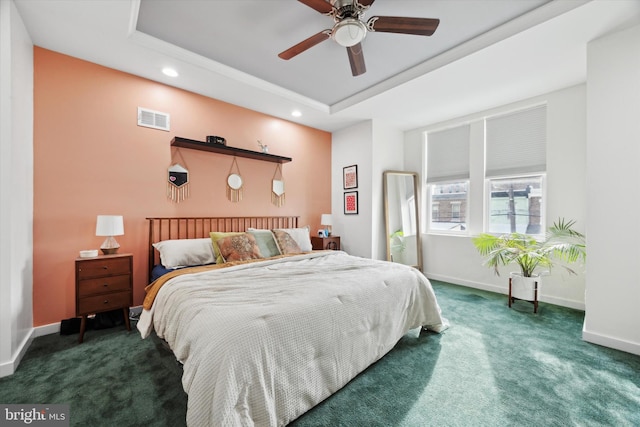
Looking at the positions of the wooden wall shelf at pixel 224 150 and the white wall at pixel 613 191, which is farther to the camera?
the wooden wall shelf at pixel 224 150

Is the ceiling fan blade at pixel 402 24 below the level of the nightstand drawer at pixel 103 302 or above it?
above

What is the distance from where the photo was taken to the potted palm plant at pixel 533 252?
118 inches

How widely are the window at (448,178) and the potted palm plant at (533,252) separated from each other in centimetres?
97

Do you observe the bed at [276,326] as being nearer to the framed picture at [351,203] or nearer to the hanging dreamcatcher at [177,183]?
the hanging dreamcatcher at [177,183]

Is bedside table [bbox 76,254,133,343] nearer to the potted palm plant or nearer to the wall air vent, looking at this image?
the wall air vent

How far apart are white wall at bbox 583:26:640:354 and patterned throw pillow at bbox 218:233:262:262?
128 inches

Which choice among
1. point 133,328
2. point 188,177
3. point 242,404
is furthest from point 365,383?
point 188,177

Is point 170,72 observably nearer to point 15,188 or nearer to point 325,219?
point 15,188

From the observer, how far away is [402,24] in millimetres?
1951

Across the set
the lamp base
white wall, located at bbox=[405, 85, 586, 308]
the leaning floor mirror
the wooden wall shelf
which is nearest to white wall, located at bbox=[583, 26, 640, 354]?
white wall, located at bbox=[405, 85, 586, 308]

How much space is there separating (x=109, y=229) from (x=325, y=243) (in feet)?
9.40

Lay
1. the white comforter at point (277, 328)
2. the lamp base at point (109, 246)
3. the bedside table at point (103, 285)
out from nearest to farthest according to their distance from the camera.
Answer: the white comforter at point (277, 328) → the bedside table at point (103, 285) → the lamp base at point (109, 246)

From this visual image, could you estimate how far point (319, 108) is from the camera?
13.3 ft

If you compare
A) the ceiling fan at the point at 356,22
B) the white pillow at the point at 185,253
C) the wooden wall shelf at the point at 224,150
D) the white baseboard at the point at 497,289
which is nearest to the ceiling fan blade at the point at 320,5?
the ceiling fan at the point at 356,22
